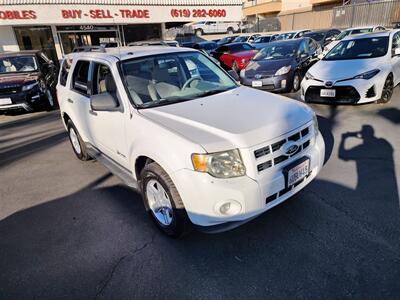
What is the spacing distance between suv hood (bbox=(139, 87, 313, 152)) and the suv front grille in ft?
0.23

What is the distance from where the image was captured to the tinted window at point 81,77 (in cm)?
419

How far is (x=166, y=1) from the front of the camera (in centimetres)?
1845

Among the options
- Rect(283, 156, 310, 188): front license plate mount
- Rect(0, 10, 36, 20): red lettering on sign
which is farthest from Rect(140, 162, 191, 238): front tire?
Rect(0, 10, 36, 20): red lettering on sign

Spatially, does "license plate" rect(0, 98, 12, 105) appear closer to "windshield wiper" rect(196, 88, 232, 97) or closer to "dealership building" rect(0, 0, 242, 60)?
"windshield wiper" rect(196, 88, 232, 97)

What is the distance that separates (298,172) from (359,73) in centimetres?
484

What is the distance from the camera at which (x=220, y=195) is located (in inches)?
94.0

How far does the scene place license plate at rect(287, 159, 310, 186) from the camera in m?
Result: 2.67

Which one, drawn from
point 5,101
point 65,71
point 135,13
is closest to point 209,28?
point 135,13

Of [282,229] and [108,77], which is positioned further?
[108,77]

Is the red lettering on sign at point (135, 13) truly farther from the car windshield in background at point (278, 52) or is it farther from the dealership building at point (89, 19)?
the car windshield in background at point (278, 52)

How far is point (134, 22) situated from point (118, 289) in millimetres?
18077

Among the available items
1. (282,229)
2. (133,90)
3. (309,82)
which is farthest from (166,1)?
(282,229)

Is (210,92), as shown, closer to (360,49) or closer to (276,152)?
(276,152)

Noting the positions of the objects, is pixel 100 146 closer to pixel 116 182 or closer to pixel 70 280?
pixel 116 182
